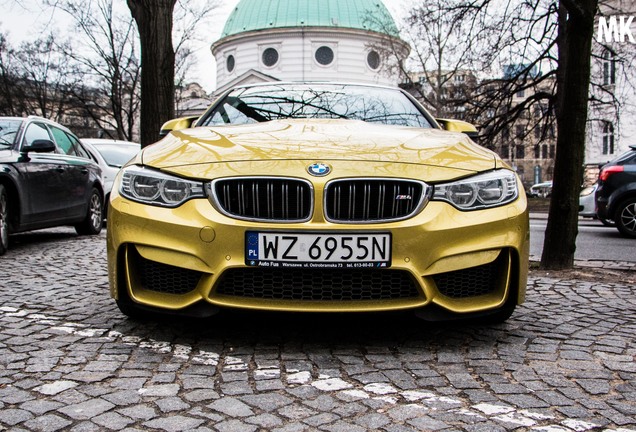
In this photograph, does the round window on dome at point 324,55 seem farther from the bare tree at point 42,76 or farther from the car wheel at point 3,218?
the car wheel at point 3,218

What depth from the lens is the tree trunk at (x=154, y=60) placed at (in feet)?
33.5

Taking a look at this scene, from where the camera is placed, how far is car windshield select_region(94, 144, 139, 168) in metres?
13.2

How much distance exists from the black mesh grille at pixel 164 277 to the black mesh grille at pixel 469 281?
3.87 feet

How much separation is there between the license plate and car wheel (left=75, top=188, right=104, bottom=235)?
7.20 meters

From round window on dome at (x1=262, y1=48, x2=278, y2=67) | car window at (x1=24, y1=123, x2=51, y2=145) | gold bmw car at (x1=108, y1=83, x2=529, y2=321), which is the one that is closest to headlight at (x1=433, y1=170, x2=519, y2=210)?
gold bmw car at (x1=108, y1=83, x2=529, y2=321)

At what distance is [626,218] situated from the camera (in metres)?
12.6

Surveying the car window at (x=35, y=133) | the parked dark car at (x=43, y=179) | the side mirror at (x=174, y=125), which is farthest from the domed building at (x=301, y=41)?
the side mirror at (x=174, y=125)

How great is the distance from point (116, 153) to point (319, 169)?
34.7 feet

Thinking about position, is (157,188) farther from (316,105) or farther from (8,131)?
(8,131)

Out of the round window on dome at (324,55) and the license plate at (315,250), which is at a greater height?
the round window on dome at (324,55)

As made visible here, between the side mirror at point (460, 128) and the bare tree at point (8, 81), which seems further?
the bare tree at point (8, 81)

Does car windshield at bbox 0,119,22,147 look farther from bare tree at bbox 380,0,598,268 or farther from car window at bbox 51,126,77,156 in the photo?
bare tree at bbox 380,0,598,268

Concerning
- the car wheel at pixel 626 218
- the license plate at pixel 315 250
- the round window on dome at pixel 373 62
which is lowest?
the car wheel at pixel 626 218

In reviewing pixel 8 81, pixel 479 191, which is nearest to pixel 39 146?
pixel 479 191
